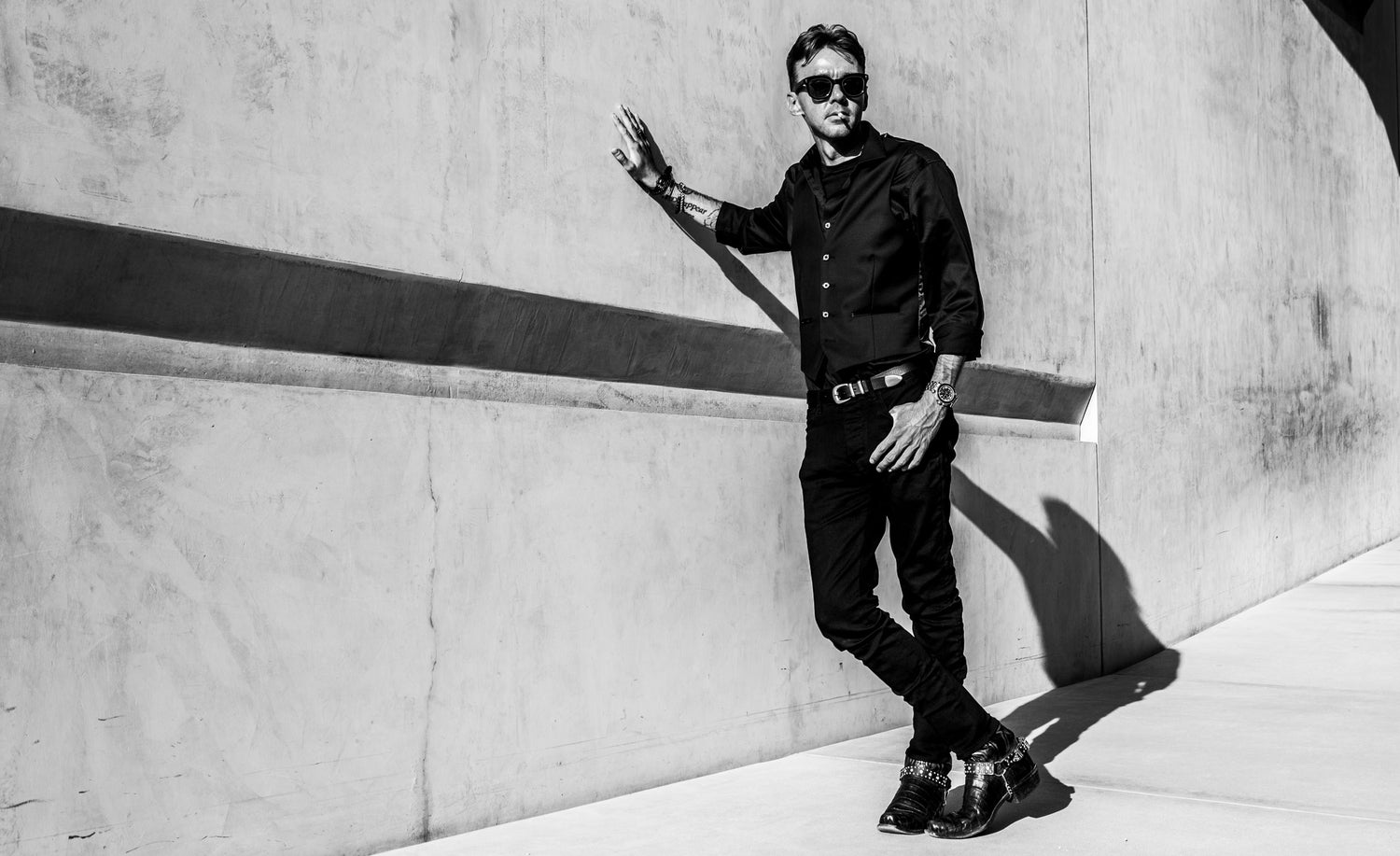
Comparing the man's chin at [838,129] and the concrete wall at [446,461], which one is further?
the man's chin at [838,129]

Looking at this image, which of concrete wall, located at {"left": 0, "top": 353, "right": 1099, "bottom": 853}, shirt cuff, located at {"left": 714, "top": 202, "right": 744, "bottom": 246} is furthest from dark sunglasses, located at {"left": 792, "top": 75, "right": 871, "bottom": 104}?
concrete wall, located at {"left": 0, "top": 353, "right": 1099, "bottom": 853}

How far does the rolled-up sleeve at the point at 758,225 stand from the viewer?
381cm

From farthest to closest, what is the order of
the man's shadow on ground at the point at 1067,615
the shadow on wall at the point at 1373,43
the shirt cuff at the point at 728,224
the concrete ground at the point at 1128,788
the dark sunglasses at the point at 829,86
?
the shadow on wall at the point at 1373,43, the man's shadow on ground at the point at 1067,615, the shirt cuff at the point at 728,224, the dark sunglasses at the point at 829,86, the concrete ground at the point at 1128,788

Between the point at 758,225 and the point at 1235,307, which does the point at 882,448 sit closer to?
the point at 758,225

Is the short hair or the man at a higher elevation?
the short hair

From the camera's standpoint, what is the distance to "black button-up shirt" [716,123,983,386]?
3.40 m

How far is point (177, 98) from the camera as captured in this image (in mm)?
2840

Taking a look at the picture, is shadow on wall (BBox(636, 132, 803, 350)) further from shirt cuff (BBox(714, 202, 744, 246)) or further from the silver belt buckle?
the silver belt buckle

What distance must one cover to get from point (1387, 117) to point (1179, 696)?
24.8 feet

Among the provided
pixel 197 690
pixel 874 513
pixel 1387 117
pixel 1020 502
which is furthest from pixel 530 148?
pixel 1387 117

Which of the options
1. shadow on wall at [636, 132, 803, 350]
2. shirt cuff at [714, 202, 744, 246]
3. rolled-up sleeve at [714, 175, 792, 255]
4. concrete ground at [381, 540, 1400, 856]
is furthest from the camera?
shadow on wall at [636, 132, 803, 350]

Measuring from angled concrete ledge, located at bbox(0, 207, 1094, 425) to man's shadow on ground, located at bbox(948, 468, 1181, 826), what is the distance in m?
1.54

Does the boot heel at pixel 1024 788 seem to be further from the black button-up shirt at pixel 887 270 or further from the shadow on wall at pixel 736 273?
the shadow on wall at pixel 736 273

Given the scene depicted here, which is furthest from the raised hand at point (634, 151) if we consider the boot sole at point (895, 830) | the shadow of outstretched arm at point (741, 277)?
the boot sole at point (895, 830)
